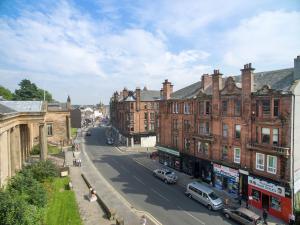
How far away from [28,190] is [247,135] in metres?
23.8

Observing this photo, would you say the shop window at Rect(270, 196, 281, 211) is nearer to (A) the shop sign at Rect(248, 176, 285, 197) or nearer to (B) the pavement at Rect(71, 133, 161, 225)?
(A) the shop sign at Rect(248, 176, 285, 197)

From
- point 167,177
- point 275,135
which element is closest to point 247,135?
point 275,135

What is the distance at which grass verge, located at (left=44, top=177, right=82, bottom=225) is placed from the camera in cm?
2155

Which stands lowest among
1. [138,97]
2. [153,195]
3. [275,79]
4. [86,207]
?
[153,195]

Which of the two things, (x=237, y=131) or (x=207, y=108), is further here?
(x=207, y=108)

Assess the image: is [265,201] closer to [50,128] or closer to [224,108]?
[224,108]

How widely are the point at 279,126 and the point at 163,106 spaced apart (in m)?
22.5

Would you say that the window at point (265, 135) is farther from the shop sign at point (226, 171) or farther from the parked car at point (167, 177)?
the parked car at point (167, 177)

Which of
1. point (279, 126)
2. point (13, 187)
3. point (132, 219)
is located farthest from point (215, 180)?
point (13, 187)

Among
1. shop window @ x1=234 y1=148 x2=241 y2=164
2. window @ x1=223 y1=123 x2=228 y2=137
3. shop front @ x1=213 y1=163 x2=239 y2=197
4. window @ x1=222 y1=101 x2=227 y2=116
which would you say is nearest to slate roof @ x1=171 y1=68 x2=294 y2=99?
window @ x1=222 y1=101 x2=227 y2=116

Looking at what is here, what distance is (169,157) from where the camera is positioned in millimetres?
42219

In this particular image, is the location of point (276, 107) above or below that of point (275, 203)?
above

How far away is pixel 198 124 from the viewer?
116 ft

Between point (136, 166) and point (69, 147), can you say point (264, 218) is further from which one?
point (69, 147)
